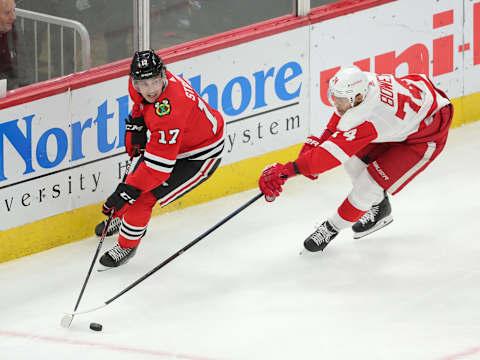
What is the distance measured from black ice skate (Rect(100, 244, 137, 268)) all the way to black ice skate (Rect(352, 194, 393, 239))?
1.15 m

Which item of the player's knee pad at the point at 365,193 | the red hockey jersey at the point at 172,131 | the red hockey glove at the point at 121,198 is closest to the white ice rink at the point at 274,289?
the player's knee pad at the point at 365,193

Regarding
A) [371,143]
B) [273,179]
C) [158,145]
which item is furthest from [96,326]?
[371,143]

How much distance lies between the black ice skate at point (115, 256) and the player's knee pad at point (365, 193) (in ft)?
3.59

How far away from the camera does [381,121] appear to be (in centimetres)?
513

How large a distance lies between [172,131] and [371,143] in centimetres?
105

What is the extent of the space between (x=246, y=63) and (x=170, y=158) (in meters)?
1.44

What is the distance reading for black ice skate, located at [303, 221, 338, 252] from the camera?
5547 mm

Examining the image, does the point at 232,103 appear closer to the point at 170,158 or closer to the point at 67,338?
the point at 170,158

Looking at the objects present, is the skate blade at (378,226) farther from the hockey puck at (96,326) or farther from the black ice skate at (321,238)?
the hockey puck at (96,326)

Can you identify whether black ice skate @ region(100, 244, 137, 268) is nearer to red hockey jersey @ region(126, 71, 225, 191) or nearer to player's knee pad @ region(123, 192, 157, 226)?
player's knee pad @ region(123, 192, 157, 226)

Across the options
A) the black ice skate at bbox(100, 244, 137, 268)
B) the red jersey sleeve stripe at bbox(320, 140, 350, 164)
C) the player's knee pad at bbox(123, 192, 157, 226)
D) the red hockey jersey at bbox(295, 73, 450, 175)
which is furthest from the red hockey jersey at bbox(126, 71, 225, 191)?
the red jersey sleeve stripe at bbox(320, 140, 350, 164)

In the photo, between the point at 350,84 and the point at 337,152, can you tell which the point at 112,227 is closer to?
the point at 337,152

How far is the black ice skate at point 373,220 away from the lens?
5762 mm

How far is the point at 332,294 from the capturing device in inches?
202
